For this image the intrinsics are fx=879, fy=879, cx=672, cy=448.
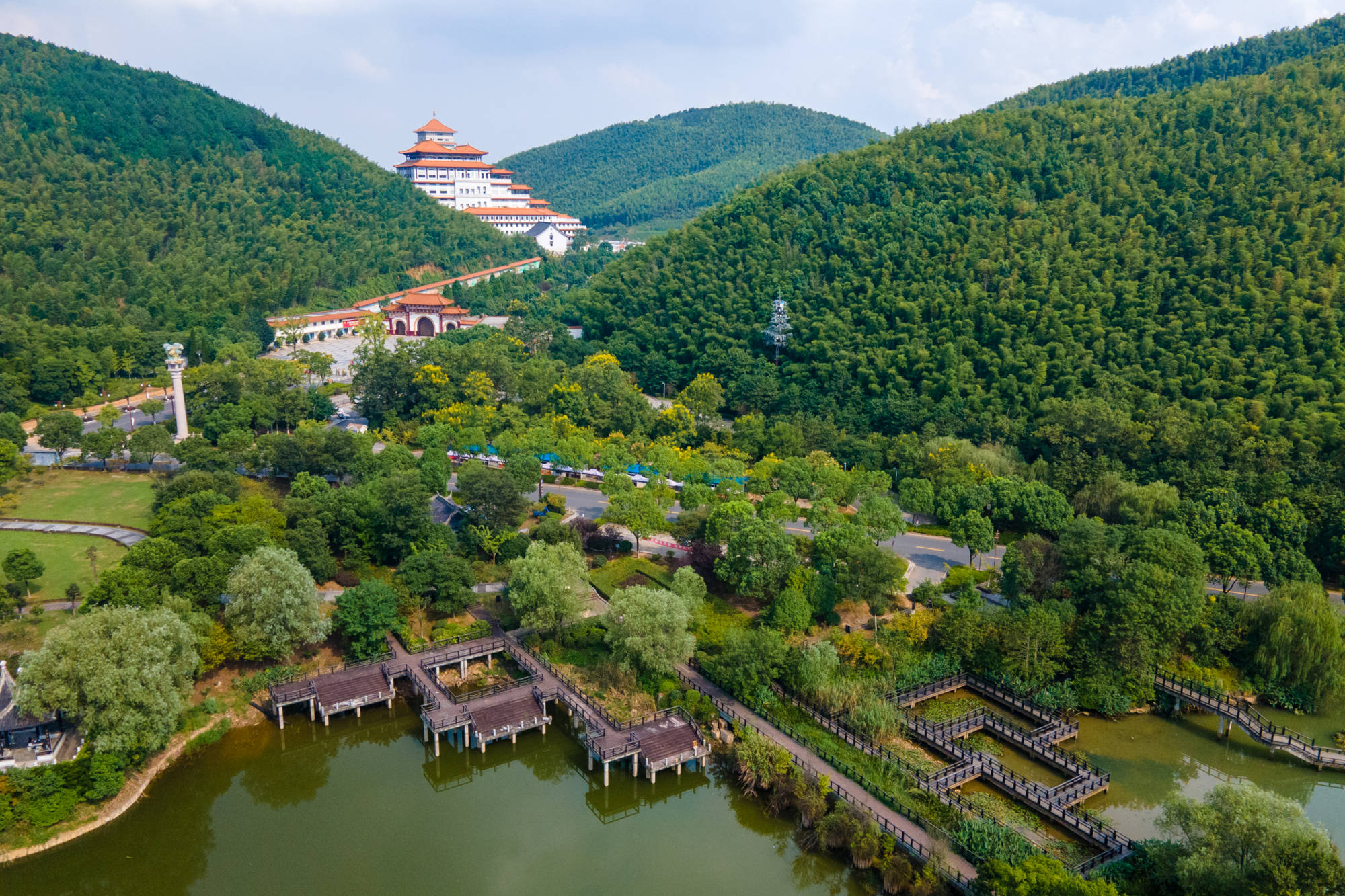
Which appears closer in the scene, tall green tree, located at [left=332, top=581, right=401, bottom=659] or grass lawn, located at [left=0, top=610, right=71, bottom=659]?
grass lawn, located at [left=0, top=610, right=71, bottom=659]

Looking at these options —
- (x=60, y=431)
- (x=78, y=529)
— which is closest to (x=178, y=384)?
(x=60, y=431)

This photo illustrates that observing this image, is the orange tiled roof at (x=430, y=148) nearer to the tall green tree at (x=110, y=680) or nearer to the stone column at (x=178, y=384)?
the stone column at (x=178, y=384)

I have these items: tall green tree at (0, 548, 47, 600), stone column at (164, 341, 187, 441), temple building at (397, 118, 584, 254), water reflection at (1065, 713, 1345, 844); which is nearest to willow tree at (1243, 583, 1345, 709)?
water reflection at (1065, 713, 1345, 844)

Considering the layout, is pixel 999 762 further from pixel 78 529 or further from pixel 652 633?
pixel 78 529

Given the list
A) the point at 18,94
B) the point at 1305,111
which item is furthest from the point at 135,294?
the point at 1305,111

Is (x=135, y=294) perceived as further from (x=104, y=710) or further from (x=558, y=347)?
(x=104, y=710)

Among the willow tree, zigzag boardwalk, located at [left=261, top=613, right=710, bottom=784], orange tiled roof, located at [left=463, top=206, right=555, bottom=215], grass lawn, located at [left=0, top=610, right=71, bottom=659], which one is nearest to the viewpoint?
zigzag boardwalk, located at [left=261, top=613, right=710, bottom=784]

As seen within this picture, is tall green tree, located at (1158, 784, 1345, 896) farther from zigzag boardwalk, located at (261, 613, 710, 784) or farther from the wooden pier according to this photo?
zigzag boardwalk, located at (261, 613, 710, 784)

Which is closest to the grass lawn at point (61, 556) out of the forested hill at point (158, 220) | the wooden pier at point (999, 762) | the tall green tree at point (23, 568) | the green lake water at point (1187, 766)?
the tall green tree at point (23, 568)
